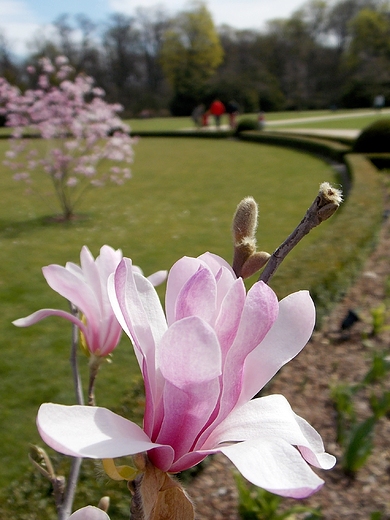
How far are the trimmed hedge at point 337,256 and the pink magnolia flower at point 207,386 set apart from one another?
380 centimetres

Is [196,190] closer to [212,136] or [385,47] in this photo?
[212,136]

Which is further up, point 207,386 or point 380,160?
point 207,386

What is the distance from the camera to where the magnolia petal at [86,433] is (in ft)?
1.18

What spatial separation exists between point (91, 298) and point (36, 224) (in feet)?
26.9

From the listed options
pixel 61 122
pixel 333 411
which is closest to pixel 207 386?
pixel 333 411

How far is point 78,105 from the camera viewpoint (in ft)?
27.2

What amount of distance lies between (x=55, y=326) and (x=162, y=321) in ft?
15.1

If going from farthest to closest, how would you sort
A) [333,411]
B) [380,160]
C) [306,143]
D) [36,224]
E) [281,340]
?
[306,143], [380,160], [36,224], [333,411], [281,340]

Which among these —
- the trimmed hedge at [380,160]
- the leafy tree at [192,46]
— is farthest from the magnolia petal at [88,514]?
the leafy tree at [192,46]

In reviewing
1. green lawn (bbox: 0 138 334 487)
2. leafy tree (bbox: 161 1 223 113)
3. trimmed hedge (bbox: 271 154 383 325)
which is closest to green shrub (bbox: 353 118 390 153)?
green lawn (bbox: 0 138 334 487)

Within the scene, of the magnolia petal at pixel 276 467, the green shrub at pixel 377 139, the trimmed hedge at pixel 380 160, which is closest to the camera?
the magnolia petal at pixel 276 467

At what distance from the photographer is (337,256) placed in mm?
5383

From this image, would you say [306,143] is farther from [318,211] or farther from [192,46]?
[192,46]

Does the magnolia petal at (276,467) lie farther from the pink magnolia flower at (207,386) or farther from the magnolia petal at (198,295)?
the magnolia petal at (198,295)
